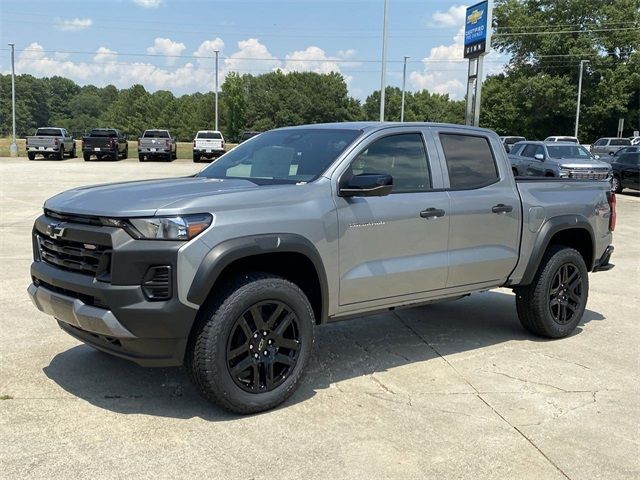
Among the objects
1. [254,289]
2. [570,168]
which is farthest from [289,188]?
[570,168]

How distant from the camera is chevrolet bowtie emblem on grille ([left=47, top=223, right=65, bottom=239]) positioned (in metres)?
3.97

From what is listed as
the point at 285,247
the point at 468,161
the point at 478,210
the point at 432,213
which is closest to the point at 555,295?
the point at 478,210

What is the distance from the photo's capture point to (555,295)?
5914 mm

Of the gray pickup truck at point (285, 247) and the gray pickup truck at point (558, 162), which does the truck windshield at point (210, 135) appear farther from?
the gray pickup truck at point (285, 247)

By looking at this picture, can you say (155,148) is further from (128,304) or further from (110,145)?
(128,304)

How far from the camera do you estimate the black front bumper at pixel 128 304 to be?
11.8 ft

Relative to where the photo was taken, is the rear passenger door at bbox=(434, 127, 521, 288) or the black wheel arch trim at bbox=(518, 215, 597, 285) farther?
the black wheel arch trim at bbox=(518, 215, 597, 285)

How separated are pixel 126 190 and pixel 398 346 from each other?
269 centimetres

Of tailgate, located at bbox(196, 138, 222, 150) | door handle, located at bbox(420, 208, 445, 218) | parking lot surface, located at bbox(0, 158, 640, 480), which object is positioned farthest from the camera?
tailgate, located at bbox(196, 138, 222, 150)

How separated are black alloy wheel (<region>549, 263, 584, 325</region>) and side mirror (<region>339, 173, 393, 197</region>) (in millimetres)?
2380

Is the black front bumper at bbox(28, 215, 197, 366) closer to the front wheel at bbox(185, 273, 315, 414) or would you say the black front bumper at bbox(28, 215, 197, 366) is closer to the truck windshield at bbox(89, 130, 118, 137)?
the front wheel at bbox(185, 273, 315, 414)

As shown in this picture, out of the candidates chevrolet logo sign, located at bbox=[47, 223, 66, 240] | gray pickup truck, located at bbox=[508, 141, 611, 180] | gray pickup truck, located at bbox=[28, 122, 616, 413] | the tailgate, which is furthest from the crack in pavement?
the tailgate

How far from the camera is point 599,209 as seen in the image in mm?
6184

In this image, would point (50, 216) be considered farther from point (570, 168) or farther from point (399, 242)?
point (570, 168)
